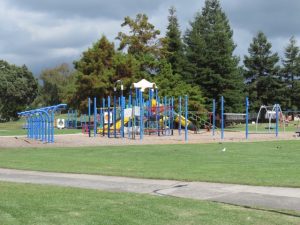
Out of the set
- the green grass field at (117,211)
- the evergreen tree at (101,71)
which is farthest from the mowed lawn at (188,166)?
the evergreen tree at (101,71)

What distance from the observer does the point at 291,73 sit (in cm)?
8806

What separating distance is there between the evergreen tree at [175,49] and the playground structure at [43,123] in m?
34.3

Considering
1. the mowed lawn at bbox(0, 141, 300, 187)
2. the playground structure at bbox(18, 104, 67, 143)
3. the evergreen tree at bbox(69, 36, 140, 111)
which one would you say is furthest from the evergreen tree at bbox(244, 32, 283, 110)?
the mowed lawn at bbox(0, 141, 300, 187)

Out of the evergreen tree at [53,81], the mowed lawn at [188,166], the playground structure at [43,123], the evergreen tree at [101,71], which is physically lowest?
the mowed lawn at [188,166]

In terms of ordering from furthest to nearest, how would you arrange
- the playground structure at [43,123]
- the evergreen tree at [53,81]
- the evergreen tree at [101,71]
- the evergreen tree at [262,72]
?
the evergreen tree at [53,81]
the evergreen tree at [262,72]
the evergreen tree at [101,71]
the playground structure at [43,123]

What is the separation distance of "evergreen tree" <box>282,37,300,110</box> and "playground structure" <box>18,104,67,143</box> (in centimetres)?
5730

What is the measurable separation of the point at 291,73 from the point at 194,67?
92.7ft

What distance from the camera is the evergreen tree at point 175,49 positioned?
69.7 metres

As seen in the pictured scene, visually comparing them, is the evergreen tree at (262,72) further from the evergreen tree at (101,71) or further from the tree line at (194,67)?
the evergreen tree at (101,71)

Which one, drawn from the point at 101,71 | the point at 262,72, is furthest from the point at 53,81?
the point at 101,71

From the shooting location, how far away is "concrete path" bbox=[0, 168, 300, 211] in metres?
9.12

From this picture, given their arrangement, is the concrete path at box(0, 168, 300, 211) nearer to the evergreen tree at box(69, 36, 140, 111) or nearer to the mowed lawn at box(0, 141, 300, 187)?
Result: the mowed lawn at box(0, 141, 300, 187)

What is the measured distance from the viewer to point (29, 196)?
946 cm

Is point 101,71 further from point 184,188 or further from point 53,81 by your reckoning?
point 53,81
